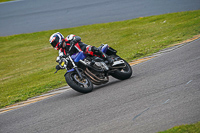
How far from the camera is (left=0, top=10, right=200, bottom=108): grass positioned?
464 inches

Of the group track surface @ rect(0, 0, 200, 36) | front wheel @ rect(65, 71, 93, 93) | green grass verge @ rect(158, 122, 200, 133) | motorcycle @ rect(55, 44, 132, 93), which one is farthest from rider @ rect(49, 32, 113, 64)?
track surface @ rect(0, 0, 200, 36)

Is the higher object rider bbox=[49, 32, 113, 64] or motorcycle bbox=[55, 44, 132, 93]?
rider bbox=[49, 32, 113, 64]

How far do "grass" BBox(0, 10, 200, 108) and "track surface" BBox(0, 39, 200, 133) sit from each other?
2402mm

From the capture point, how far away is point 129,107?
20.2ft

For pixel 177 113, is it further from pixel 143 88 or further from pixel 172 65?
pixel 172 65

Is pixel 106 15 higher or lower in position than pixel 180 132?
lower

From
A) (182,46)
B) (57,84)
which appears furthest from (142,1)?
(57,84)

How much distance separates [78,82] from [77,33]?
42.1ft

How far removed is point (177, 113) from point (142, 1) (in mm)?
23252

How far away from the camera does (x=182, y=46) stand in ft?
37.5

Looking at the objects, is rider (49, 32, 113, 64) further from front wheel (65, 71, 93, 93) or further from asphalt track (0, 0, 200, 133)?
asphalt track (0, 0, 200, 133)

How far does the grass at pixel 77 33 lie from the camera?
11.8 meters

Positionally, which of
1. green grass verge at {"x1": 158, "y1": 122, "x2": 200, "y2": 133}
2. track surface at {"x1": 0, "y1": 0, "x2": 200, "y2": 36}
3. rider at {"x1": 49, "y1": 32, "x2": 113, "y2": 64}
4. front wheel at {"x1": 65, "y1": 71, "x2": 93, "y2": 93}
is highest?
rider at {"x1": 49, "y1": 32, "x2": 113, "y2": 64}

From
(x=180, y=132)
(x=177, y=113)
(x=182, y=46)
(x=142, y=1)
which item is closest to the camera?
(x=180, y=132)
